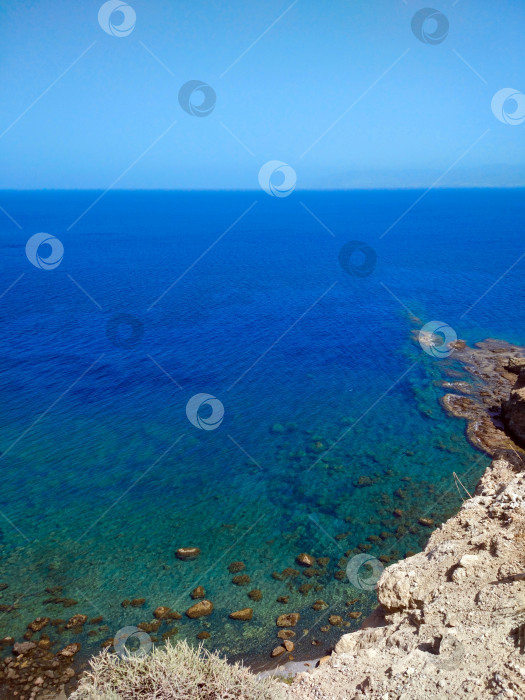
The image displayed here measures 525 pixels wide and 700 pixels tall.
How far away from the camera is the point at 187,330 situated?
4684cm

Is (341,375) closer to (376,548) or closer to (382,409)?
(382,409)

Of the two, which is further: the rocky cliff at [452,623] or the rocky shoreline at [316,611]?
the rocky shoreline at [316,611]

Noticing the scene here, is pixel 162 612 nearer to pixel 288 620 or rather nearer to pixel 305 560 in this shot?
pixel 288 620

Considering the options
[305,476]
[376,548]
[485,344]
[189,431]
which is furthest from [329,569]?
[485,344]
